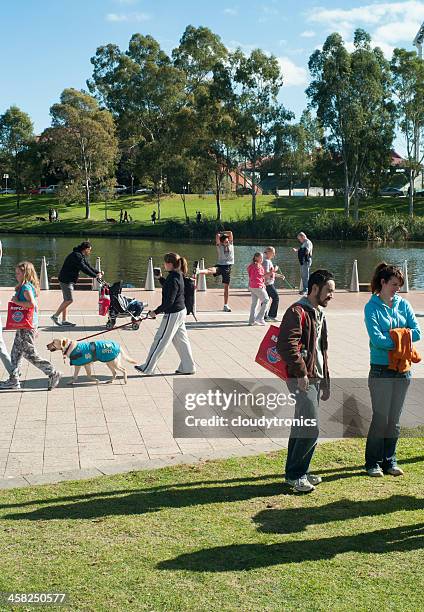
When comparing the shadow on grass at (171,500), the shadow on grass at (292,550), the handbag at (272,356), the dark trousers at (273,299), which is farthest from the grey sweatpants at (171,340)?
the dark trousers at (273,299)

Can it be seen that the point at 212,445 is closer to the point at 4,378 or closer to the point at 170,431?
the point at 170,431

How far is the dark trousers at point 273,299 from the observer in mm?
17016

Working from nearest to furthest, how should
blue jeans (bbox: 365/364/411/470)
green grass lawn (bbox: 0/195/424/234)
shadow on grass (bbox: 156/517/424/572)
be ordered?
shadow on grass (bbox: 156/517/424/572), blue jeans (bbox: 365/364/411/470), green grass lawn (bbox: 0/195/424/234)

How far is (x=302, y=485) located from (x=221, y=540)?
123 cm

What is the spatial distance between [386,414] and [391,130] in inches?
2452

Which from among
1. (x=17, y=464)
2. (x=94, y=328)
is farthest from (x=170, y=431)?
(x=94, y=328)

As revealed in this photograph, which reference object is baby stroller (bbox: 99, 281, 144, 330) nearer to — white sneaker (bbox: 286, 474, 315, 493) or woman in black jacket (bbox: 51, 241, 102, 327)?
woman in black jacket (bbox: 51, 241, 102, 327)

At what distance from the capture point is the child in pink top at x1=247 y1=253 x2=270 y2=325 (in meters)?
15.9

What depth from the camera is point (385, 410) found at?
22.2ft

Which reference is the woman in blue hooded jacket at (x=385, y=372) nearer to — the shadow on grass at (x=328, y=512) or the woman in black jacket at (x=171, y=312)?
the shadow on grass at (x=328, y=512)

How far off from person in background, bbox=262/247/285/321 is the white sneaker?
1023 cm

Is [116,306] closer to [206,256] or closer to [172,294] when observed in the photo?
[172,294]

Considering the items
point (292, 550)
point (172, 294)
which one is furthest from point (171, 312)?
point (292, 550)

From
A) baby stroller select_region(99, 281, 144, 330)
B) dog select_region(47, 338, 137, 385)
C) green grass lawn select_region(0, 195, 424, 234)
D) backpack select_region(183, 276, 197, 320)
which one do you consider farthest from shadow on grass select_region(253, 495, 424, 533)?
green grass lawn select_region(0, 195, 424, 234)
